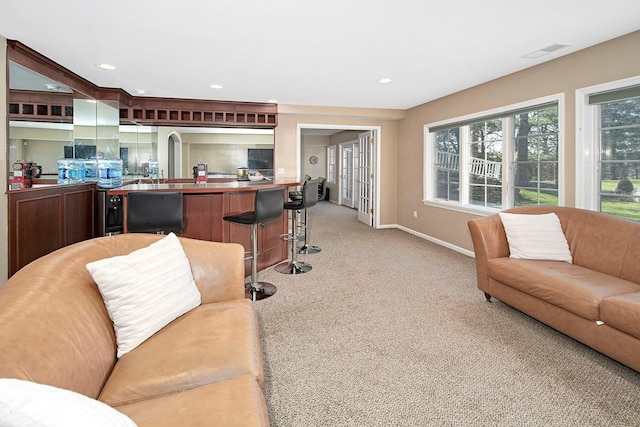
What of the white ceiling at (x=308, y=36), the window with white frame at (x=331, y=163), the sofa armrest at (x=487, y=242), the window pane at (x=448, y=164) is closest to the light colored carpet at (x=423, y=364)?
the sofa armrest at (x=487, y=242)

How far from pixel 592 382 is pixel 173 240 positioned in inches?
96.7

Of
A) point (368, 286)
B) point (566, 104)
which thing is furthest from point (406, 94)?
point (368, 286)

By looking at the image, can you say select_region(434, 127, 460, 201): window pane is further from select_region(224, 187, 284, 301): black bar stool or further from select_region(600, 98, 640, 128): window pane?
select_region(224, 187, 284, 301): black bar stool

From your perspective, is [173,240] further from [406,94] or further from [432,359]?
[406,94]

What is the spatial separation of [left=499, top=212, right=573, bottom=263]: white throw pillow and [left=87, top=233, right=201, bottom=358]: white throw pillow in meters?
2.62

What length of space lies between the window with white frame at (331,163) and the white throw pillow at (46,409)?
11807mm

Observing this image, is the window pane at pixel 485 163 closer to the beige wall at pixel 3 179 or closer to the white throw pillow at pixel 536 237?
the white throw pillow at pixel 536 237

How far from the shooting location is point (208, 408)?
1124 millimetres

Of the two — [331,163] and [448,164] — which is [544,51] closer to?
[448,164]

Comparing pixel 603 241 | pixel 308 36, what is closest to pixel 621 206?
pixel 603 241

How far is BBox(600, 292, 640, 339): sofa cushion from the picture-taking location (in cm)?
197

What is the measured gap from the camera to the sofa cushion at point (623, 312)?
6.45 ft

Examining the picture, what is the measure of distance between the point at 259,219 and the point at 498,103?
3.28 meters

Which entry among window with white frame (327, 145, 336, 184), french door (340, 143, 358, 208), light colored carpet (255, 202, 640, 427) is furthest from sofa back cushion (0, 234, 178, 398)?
window with white frame (327, 145, 336, 184)
